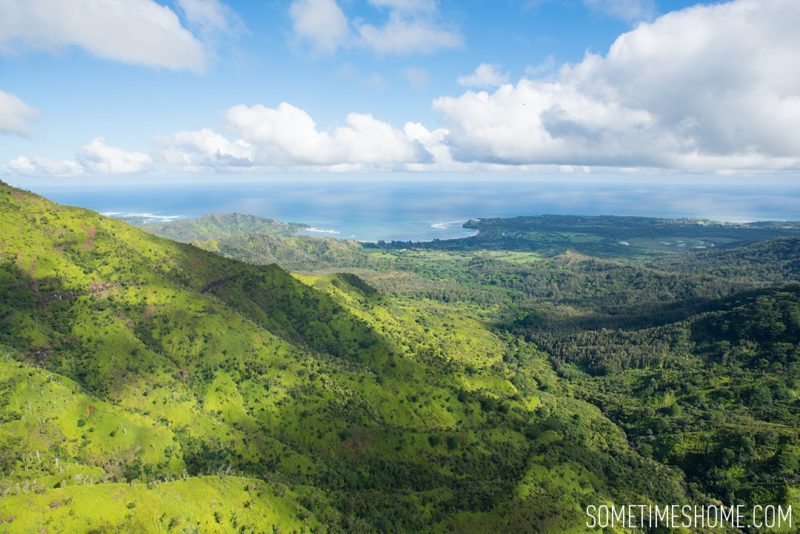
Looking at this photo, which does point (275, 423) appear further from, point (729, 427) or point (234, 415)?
point (729, 427)

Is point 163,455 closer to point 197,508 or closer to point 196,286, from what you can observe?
point 197,508

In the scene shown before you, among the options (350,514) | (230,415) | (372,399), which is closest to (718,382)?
(372,399)

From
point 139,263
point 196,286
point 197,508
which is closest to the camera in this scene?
point 197,508

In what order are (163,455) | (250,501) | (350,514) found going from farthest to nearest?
(163,455)
(350,514)
(250,501)

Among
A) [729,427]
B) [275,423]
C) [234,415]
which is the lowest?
[729,427]

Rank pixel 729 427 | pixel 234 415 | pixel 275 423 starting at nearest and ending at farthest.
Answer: pixel 234 415 < pixel 275 423 < pixel 729 427

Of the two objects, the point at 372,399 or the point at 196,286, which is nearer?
the point at 372,399

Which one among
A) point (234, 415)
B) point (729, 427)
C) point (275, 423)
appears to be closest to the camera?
point (234, 415)

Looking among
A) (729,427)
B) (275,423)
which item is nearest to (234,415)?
(275,423)

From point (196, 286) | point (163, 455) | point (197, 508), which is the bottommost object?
point (163, 455)

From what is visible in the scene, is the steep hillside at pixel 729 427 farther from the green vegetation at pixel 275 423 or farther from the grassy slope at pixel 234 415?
the grassy slope at pixel 234 415

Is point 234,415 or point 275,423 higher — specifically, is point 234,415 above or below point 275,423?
above
